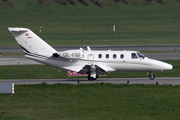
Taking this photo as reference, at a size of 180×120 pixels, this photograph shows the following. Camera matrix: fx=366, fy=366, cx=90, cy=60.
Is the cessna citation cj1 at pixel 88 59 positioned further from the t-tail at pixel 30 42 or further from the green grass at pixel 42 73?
the green grass at pixel 42 73

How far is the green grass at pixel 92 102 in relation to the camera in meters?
16.7

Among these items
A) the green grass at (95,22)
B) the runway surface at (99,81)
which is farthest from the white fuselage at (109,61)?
the green grass at (95,22)

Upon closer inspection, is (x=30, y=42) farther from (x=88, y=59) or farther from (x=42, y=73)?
(x=42, y=73)

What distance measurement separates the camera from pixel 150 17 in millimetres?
97812

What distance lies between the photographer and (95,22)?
308ft

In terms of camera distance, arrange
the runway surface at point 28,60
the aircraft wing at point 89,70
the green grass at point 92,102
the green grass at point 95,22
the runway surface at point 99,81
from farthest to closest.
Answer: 1. the green grass at point 95,22
2. the runway surface at point 28,60
3. the aircraft wing at point 89,70
4. the runway surface at point 99,81
5. the green grass at point 92,102

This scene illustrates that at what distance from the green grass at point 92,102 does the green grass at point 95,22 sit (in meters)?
44.6

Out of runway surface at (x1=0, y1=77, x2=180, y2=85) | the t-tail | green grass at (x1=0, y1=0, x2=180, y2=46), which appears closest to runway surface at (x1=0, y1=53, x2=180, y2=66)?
runway surface at (x1=0, y1=77, x2=180, y2=85)

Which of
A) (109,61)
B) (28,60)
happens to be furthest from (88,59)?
(28,60)

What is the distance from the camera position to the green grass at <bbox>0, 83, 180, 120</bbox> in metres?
16.7

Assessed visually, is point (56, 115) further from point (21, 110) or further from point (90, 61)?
point (90, 61)

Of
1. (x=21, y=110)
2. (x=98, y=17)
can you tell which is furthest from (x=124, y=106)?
(x=98, y=17)

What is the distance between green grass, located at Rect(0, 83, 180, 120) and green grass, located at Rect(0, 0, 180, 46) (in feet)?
146

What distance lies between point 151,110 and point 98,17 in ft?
268
